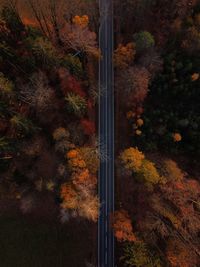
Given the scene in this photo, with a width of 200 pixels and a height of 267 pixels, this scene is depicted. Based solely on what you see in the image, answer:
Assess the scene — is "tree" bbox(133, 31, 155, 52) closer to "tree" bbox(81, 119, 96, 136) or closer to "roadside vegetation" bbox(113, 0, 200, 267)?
"roadside vegetation" bbox(113, 0, 200, 267)

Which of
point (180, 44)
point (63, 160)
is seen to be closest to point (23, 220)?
point (63, 160)

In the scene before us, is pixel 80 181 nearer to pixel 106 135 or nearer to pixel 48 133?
pixel 48 133

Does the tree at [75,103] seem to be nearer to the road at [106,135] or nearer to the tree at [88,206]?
the road at [106,135]

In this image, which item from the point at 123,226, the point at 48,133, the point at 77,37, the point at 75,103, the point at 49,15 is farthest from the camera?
the point at 49,15

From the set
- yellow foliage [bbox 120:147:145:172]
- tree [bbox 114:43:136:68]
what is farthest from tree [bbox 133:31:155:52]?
yellow foliage [bbox 120:147:145:172]

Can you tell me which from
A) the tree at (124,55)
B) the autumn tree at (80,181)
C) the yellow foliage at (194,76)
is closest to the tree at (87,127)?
the autumn tree at (80,181)

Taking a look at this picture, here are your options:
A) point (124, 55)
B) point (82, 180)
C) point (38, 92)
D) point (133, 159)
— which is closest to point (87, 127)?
point (82, 180)
